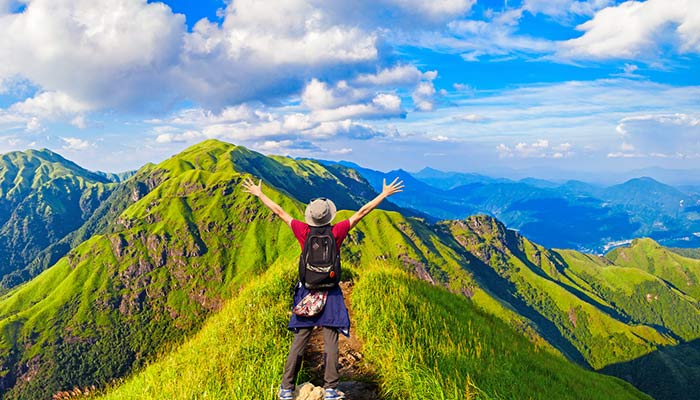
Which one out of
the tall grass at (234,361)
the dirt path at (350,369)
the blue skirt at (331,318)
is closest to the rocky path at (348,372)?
the dirt path at (350,369)

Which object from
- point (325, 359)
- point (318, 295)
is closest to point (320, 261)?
point (318, 295)

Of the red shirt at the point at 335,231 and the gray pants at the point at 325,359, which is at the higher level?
the red shirt at the point at 335,231

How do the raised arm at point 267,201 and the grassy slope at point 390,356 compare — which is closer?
the grassy slope at point 390,356

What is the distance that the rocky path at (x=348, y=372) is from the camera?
7.47 metres

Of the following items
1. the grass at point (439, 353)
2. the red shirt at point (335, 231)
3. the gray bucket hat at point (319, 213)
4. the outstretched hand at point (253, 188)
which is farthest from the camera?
the outstretched hand at point (253, 188)

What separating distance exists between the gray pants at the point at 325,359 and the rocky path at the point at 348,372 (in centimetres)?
29

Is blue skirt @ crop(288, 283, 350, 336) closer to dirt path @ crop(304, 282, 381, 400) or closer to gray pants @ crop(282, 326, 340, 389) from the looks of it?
gray pants @ crop(282, 326, 340, 389)

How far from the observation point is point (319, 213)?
27.0 feet

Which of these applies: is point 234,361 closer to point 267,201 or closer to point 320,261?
point 320,261

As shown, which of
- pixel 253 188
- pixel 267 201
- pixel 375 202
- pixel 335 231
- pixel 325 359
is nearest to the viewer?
pixel 325 359

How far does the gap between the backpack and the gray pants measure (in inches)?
38.3

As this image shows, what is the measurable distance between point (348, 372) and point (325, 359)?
1.65m

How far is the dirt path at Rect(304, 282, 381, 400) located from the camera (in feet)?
26.0

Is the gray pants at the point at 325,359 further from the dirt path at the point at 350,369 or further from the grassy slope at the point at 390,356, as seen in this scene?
the dirt path at the point at 350,369
